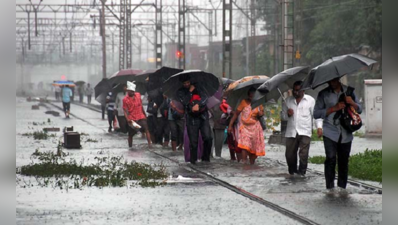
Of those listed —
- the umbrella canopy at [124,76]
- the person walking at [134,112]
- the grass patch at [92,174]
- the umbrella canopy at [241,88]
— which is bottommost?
the grass patch at [92,174]

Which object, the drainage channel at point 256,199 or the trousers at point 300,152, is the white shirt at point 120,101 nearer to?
the drainage channel at point 256,199

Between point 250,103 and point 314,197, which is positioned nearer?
point 314,197

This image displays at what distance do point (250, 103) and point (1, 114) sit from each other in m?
12.2

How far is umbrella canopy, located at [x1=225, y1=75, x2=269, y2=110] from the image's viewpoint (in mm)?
17109

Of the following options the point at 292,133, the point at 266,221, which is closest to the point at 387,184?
the point at 266,221

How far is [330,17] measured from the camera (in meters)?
62.9

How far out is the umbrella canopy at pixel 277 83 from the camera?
48.2 feet

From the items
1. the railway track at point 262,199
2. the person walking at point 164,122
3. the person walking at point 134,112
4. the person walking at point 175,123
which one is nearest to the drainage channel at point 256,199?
the railway track at point 262,199

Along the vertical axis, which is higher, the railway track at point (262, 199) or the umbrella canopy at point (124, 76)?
the umbrella canopy at point (124, 76)

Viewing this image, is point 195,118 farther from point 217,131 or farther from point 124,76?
point 124,76

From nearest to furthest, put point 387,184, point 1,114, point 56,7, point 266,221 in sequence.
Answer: point 1,114
point 387,184
point 266,221
point 56,7

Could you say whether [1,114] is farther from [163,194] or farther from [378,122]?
[378,122]

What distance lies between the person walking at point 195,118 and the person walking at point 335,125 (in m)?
5.23

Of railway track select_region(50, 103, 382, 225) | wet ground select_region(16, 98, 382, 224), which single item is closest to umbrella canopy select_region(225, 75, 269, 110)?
railway track select_region(50, 103, 382, 225)
